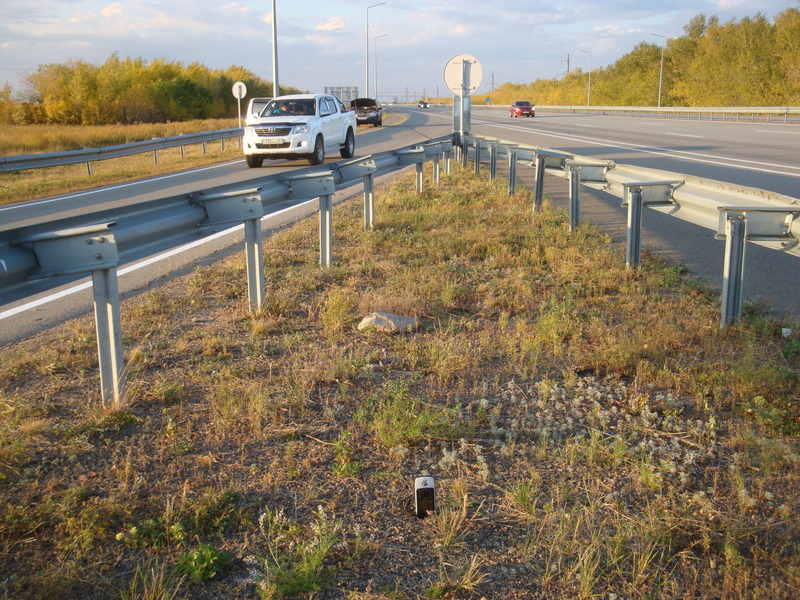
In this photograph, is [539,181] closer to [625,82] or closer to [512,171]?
[512,171]

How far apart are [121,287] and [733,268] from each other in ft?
17.8

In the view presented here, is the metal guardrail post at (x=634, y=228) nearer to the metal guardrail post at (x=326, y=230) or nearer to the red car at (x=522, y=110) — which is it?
the metal guardrail post at (x=326, y=230)

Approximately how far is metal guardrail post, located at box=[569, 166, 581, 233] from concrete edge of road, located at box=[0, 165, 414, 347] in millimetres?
3444

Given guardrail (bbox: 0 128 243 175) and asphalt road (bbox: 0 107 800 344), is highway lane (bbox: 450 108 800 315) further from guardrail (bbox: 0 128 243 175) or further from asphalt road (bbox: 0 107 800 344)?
guardrail (bbox: 0 128 243 175)

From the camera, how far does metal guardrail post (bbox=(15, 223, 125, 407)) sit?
3502 mm

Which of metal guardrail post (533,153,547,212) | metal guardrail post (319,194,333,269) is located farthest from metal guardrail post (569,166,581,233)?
metal guardrail post (319,194,333,269)

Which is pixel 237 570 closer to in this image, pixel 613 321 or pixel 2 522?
pixel 2 522

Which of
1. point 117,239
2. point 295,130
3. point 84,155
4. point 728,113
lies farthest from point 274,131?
point 728,113

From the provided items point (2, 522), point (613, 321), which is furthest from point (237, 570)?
point (613, 321)

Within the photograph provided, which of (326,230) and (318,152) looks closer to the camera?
(326,230)

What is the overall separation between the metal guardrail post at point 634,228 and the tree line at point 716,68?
51.8m

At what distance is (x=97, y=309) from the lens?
12.7 ft

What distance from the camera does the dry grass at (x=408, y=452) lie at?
2.67 meters

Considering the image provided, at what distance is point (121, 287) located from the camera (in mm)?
7133
